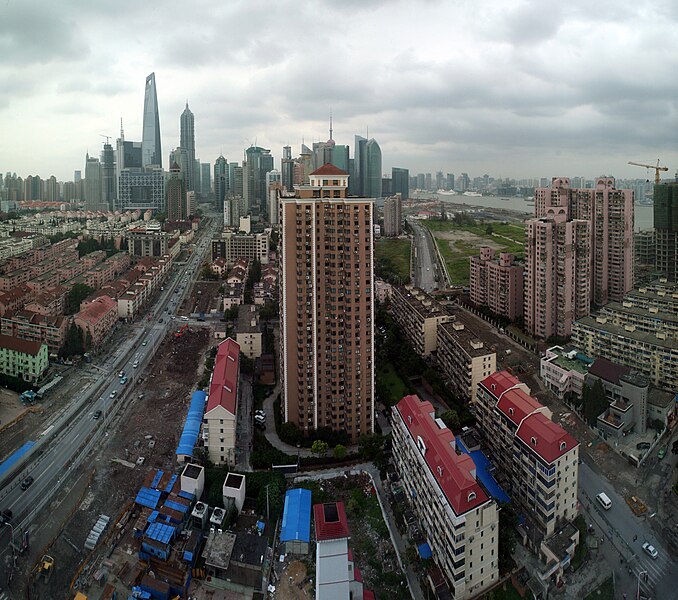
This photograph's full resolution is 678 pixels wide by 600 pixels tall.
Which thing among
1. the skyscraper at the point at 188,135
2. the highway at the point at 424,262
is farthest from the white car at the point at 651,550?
the skyscraper at the point at 188,135

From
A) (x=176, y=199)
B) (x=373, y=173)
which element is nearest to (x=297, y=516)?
(x=176, y=199)

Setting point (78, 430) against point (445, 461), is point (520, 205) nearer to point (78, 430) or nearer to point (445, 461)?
point (78, 430)

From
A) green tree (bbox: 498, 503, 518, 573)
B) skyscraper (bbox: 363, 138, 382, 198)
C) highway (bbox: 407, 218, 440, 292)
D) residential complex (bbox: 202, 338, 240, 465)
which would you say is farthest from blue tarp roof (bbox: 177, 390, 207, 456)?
skyscraper (bbox: 363, 138, 382, 198)

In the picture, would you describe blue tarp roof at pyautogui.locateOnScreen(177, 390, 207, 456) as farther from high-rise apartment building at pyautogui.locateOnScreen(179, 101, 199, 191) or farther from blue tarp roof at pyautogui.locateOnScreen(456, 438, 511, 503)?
high-rise apartment building at pyautogui.locateOnScreen(179, 101, 199, 191)

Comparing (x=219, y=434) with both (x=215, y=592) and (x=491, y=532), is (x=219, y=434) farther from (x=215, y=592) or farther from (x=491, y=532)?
(x=491, y=532)

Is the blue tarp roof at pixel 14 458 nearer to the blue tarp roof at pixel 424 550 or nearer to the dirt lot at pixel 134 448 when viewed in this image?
the dirt lot at pixel 134 448

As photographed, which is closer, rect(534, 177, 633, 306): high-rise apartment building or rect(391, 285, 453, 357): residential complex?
rect(391, 285, 453, 357): residential complex
